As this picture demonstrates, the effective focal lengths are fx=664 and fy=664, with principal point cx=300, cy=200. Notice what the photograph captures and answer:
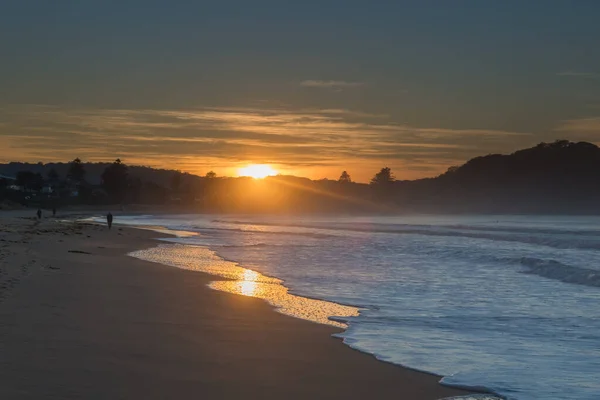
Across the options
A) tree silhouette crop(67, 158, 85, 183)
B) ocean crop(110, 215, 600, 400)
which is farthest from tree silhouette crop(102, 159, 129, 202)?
ocean crop(110, 215, 600, 400)

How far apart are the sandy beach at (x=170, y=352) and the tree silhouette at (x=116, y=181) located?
140m

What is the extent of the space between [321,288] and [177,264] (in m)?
Answer: 7.22

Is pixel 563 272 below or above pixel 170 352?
above

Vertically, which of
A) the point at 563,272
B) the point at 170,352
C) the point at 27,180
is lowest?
the point at 170,352

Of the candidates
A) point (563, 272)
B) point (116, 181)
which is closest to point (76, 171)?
point (116, 181)

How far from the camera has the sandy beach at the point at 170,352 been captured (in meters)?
6.09

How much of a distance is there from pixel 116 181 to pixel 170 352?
5817 inches

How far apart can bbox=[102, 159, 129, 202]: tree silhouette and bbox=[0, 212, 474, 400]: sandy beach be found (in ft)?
459

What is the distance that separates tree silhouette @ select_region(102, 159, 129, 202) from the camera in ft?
487

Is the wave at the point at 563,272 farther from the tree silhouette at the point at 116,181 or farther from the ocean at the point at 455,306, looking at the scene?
the tree silhouette at the point at 116,181

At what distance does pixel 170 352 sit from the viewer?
7598 millimetres

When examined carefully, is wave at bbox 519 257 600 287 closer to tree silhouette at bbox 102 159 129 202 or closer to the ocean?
the ocean

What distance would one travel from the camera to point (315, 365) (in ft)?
24.4

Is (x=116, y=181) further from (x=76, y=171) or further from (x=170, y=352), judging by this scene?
(x=170, y=352)
